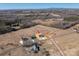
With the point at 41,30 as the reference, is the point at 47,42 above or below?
below

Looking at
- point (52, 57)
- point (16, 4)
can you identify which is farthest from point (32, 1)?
point (52, 57)

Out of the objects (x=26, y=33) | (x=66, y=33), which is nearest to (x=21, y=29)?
(x=26, y=33)

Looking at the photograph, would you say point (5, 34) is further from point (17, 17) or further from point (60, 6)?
point (60, 6)

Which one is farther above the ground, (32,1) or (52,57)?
(32,1)

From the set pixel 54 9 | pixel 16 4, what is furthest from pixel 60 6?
pixel 16 4

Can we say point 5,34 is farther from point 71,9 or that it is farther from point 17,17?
point 71,9

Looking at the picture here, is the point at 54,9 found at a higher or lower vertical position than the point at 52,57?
higher

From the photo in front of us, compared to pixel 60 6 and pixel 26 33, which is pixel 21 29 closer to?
pixel 26 33
